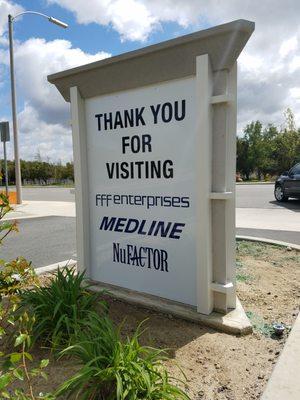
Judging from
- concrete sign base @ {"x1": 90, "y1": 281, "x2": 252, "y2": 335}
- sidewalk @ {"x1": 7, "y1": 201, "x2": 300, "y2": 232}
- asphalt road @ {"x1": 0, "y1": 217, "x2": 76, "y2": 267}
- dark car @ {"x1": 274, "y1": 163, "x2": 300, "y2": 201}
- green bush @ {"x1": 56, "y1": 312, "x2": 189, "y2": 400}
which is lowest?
asphalt road @ {"x1": 0, "y1": 217, "x2": 76, "y2": 267}

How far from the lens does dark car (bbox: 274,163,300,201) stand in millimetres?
13906

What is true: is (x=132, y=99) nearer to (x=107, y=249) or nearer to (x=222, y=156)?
(x=222, y=156)

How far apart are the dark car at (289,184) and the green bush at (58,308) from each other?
12.0 meters

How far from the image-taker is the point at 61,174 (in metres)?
76.0

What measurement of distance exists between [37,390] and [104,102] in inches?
115

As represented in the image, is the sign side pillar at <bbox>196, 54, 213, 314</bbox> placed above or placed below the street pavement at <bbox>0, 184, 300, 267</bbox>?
above

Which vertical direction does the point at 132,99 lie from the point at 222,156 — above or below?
above

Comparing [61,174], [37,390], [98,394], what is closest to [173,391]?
[98,394]

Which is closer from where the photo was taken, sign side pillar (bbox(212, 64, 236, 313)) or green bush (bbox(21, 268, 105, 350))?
green bush (bbox(21, 268, 105, 350))

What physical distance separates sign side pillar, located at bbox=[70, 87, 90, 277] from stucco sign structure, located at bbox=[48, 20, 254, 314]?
12mm

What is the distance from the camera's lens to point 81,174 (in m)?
4.41

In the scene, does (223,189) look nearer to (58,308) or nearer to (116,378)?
(58,308)

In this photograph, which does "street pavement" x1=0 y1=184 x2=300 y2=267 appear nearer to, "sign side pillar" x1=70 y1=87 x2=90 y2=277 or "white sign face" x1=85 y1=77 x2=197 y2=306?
"sign side pillar" x1=70 y1=87 x2=90 y2=277

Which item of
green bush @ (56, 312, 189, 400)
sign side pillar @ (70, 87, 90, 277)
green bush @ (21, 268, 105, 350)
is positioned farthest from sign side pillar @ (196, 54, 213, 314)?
sign side pillar @ (70, 87, 90, 277)
